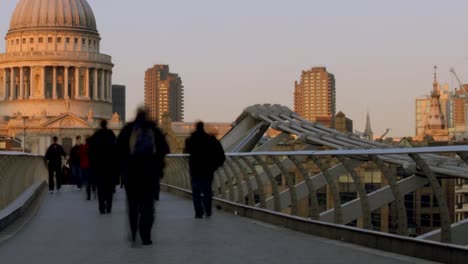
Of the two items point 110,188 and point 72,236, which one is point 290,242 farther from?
point 110,188

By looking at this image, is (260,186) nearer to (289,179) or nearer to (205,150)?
(205,150)

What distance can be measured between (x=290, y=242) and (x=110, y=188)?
26.1 ft

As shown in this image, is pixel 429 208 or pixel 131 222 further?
pixel 131 222

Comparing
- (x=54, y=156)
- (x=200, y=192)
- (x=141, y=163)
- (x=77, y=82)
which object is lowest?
(x=200, y=192)

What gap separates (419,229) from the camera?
12.3 metres

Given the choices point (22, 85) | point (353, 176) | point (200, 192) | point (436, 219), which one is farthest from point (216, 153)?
point (22, 85)

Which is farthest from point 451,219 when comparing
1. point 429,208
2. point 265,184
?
point 265,184

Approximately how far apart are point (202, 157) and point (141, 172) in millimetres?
5339

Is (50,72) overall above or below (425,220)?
above

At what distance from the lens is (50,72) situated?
18150 centimetres

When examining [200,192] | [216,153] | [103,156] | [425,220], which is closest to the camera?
[425,220]

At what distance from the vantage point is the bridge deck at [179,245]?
12117 millimetres

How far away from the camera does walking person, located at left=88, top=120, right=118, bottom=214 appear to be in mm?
21484

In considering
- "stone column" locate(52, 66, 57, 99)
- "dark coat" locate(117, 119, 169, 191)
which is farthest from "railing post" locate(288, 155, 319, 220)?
"stone column" locate(52, 66, 57, 99)
